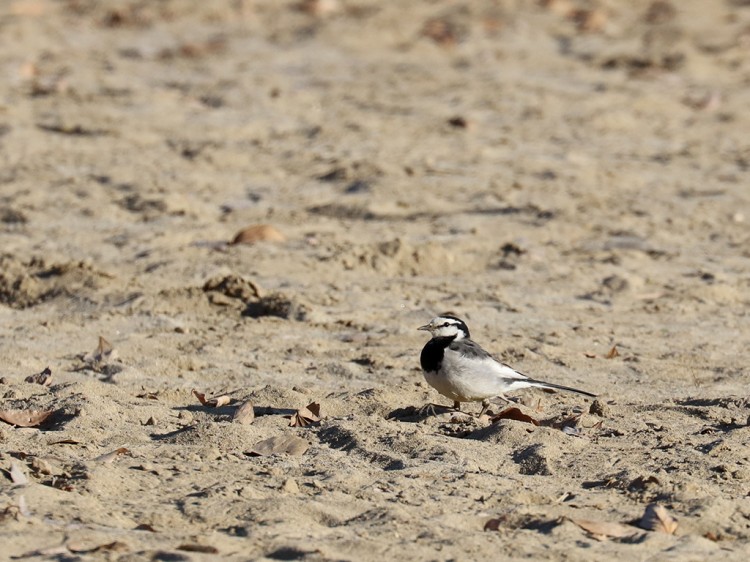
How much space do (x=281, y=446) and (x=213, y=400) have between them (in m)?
0.64

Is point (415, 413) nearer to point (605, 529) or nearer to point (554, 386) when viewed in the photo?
point (554, 386)

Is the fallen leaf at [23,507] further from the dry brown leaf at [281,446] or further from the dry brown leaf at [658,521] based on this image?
the dry brown leaf at [658,521]

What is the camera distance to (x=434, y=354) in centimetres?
516

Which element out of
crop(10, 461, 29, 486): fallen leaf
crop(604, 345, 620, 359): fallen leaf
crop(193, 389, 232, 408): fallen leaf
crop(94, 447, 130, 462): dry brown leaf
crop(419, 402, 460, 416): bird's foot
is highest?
crop(10, 461, 29, 486): fallen leaf

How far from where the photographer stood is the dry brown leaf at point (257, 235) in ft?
24.2

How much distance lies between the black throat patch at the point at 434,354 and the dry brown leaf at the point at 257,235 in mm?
2298

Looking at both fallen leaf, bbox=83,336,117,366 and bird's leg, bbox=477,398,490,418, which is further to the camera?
fallen leaf, bbox=83,336,117,366

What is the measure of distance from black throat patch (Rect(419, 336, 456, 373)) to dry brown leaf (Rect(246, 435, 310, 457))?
0.64m

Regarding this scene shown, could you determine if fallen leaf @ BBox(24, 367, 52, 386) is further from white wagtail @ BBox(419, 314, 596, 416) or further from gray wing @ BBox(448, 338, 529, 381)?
gray wing @ BBox(448, 338, 529, 381)

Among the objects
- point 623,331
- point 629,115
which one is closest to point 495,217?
point 623,331

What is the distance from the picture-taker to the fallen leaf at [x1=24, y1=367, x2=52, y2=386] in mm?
Answer: 5371

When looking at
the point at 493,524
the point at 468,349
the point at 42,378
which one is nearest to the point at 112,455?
the point at 42,378

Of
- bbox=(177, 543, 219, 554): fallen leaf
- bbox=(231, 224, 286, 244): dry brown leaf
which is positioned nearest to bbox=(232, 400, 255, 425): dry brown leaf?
bbox=(177, 543, 219, 554): fallen leaf

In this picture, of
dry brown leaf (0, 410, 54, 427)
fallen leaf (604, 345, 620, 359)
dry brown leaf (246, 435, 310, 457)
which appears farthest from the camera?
fallen leaf (604, 345, 620, 359)
